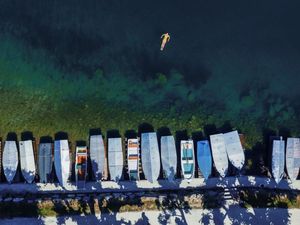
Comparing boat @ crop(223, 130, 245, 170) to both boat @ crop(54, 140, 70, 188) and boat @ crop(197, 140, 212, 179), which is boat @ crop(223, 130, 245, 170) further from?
boat @ crop(54, 140, 70, 188)

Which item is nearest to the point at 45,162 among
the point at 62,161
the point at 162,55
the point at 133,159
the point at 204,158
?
the point at 62,161

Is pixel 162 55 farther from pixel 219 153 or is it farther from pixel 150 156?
pixel 219 153

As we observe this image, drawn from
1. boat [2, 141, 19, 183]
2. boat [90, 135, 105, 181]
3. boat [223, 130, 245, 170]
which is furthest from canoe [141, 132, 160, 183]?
boat [2, 141, 19, 183]

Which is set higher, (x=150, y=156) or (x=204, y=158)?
(x=150, y=156)

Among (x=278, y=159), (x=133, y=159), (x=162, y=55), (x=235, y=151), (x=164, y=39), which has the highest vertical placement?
(x=164, y=39)

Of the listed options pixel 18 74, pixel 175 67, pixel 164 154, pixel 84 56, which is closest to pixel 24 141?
pixel 18 74

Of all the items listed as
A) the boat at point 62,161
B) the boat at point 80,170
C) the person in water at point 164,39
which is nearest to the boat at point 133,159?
the boat at point 80,170

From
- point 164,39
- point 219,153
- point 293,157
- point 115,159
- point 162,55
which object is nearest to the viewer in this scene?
point 115,159
